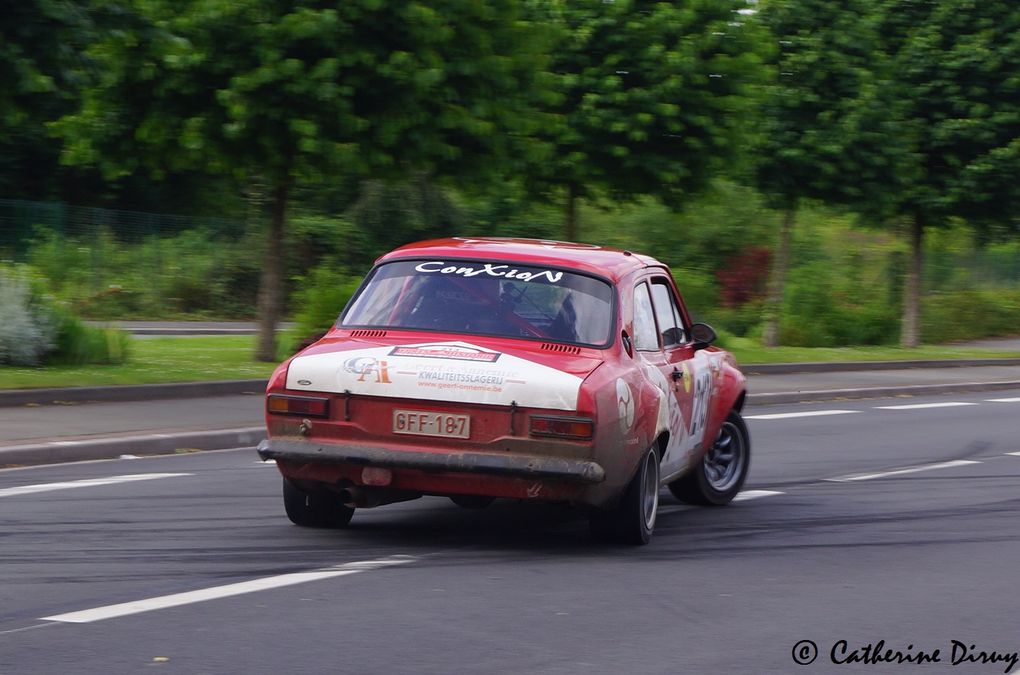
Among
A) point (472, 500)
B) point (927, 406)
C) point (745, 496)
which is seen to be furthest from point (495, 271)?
point (927, 406)

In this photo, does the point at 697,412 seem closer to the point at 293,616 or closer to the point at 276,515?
the point at 276,515

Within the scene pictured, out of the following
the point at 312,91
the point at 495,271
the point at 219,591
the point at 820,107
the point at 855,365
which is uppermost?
the point at 820,107

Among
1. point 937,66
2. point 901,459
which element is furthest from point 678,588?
point 937,66

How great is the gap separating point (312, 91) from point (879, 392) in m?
9.28

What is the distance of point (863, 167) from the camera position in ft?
95.0

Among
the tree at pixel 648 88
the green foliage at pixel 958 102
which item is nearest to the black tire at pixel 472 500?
the tree at pixel 648 88

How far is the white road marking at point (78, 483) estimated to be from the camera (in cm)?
978

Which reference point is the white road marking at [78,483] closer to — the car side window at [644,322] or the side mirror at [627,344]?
the car side window at [644,322]

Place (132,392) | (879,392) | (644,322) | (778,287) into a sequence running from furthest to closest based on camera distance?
(778,287) < (879,392) < (132,392) < (644,322)

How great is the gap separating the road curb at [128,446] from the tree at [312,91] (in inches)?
211

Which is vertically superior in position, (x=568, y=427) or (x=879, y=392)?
(x=568, y=427)

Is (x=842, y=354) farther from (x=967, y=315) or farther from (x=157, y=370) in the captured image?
(x=157, y=370)

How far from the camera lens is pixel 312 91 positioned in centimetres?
1775

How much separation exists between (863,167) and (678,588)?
74.7 ft
